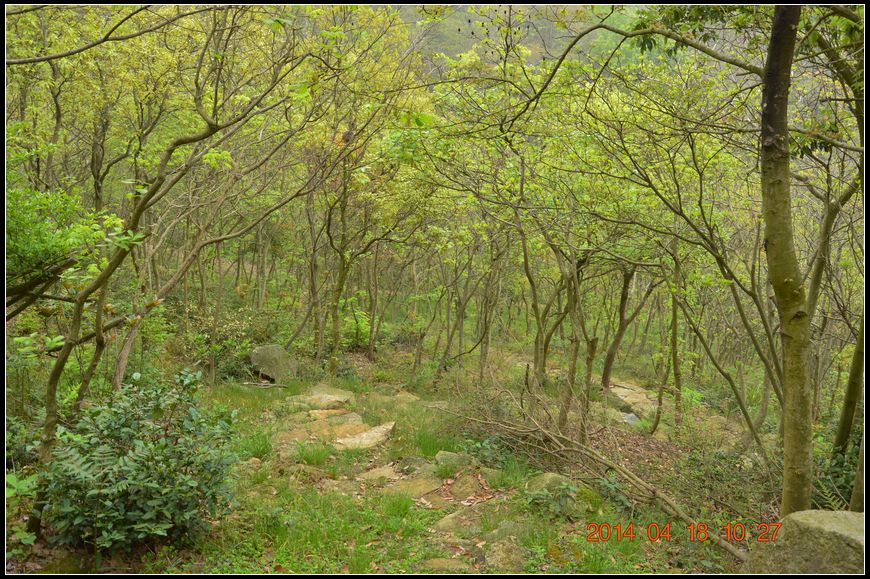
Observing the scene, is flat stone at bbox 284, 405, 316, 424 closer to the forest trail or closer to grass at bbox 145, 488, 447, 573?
the forest trail

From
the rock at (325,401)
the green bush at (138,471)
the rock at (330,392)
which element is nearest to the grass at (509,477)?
the green bush at (138,471)

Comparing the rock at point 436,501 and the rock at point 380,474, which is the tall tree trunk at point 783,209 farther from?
the rock at point 380,474

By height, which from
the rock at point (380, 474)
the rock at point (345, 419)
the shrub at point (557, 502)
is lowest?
the rock at point (380, 474)

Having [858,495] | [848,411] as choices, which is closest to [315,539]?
[858,495]

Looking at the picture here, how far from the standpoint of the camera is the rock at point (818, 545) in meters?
3.26

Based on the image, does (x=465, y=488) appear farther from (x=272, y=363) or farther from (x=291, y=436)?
(x=272, y=363)

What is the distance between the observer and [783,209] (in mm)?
3486

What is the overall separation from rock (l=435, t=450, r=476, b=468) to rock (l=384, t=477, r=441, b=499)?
1.28ft

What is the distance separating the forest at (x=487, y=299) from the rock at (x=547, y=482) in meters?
0.07

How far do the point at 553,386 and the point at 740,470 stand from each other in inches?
306

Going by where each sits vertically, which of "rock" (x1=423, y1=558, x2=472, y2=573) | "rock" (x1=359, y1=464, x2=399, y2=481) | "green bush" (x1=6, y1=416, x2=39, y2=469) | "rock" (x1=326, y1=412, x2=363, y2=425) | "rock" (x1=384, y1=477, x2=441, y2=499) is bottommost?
"rock" (x1=359, y1=464, x2=399, y2=481)
